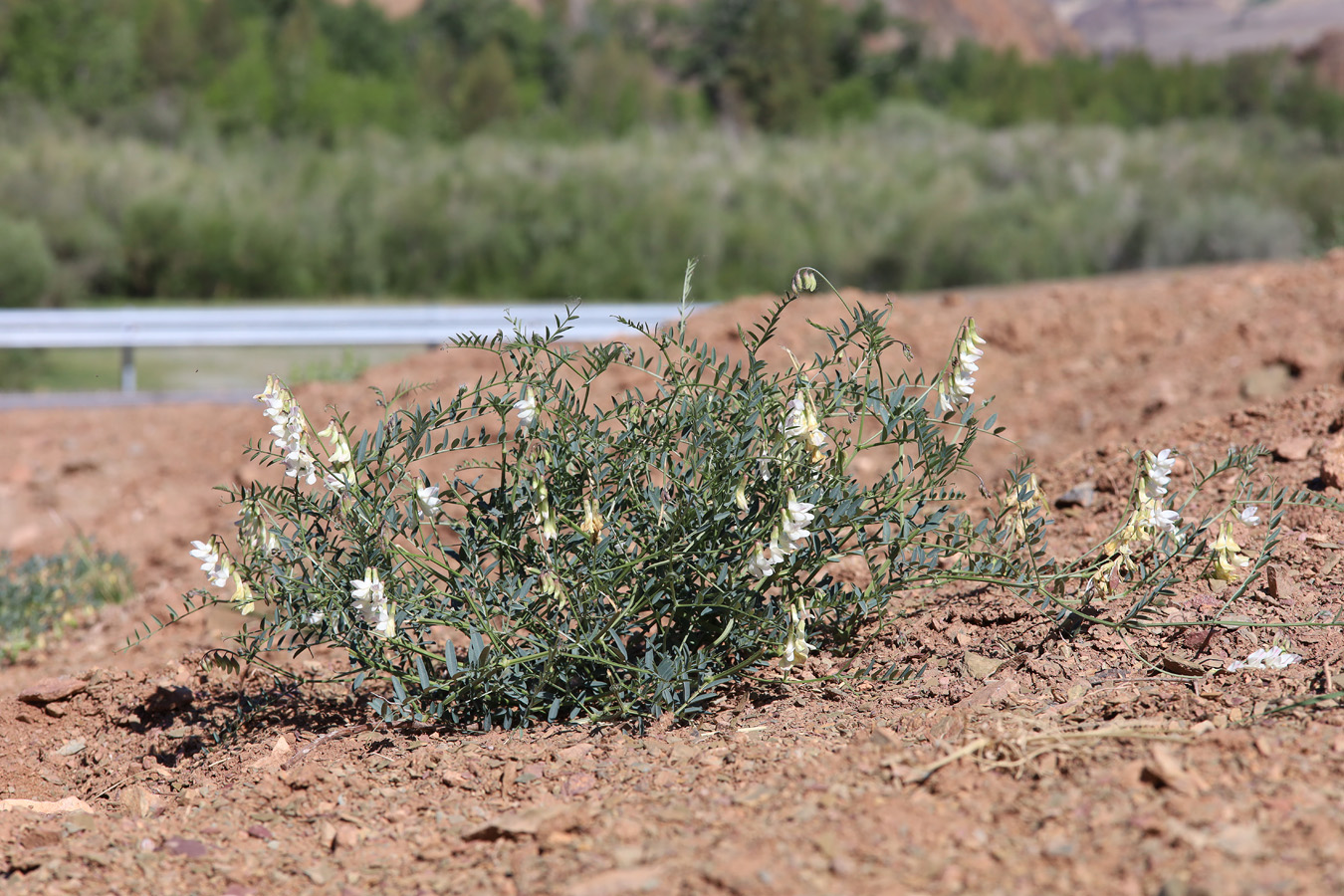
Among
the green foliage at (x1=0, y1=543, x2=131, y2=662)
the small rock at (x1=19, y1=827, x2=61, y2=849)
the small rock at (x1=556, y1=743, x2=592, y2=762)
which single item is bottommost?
the green foliage at (x1=0, y1=543, x2=131, y2=662)

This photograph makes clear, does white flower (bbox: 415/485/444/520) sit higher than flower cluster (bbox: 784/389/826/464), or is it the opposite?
flower cluster (bbox: 784/389/826/464)

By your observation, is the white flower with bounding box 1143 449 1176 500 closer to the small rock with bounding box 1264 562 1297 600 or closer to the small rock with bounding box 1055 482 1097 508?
the small rock with bounding box 1264 562 1297 600

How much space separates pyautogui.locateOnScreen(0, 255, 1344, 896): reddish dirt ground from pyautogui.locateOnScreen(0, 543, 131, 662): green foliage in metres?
0.84

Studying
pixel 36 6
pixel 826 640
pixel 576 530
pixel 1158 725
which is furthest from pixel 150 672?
pixel 36 6

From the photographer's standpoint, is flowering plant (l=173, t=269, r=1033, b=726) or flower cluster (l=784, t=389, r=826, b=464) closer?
flower cluster (l=784, t=389, r=826, b=464)

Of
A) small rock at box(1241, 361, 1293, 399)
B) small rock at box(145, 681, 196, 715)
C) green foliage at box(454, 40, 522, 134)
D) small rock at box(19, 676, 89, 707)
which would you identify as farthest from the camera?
green foliage at box(454, 40, 522, 134)

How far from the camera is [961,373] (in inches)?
106

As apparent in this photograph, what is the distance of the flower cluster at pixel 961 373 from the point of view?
2.64 m

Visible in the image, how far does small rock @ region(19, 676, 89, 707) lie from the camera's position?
3607 mm

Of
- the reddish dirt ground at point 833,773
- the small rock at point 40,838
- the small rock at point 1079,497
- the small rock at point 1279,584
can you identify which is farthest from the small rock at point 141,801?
the small rock at point 1079,497

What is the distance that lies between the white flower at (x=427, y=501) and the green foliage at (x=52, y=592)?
3.00m

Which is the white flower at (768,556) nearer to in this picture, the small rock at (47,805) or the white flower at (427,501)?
the white flower at (427,501)

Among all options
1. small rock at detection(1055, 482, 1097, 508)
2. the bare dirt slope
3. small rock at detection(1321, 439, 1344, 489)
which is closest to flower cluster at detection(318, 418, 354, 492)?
small rock at detection(1055, 482, 1097, 508)

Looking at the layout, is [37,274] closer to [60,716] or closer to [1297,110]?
[60,716]
